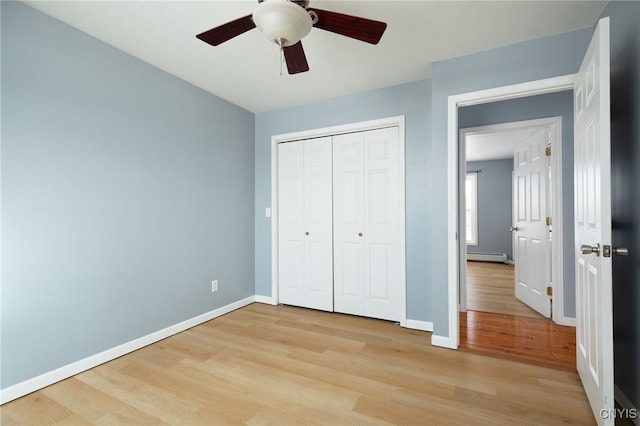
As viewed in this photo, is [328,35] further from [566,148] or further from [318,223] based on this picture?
[566,148]

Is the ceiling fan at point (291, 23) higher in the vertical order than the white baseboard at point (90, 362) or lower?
higher

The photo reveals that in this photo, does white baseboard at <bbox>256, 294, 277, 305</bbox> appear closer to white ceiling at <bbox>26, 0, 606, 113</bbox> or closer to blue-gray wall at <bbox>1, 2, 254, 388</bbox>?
blue-gray wall at <bbox>1, 2, 254, 388</bbox>

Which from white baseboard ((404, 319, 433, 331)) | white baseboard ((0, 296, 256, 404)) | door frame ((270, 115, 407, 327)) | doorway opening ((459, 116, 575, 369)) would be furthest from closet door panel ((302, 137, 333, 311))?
doorway opening ((459, 116, 575, 369))

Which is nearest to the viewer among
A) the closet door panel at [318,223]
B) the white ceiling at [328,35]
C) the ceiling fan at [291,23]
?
the ceiling fan at [291,23]

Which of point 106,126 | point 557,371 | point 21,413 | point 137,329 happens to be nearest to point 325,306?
point 137,329

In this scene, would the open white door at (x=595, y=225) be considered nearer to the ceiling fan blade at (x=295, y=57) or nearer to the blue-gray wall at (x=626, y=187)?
the blue-gray wall at (x=626, y=187)

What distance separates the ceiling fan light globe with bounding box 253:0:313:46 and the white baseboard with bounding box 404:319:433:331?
2.68 meters

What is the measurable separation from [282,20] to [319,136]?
206cm

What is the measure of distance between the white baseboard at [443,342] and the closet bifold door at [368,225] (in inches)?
20.5

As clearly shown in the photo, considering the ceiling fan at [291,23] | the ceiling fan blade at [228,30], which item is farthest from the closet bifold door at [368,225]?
the ceiling fan blade at [228,30]

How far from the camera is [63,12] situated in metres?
2.00

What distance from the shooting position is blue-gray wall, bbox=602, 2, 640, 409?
156 centimetres

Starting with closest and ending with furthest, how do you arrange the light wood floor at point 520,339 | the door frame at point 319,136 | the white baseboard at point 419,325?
the light wood floor at point 520,339 < the white baseboard at point 419,325 < the door frame at point 319,136

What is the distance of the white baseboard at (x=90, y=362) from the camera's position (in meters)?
1.85
